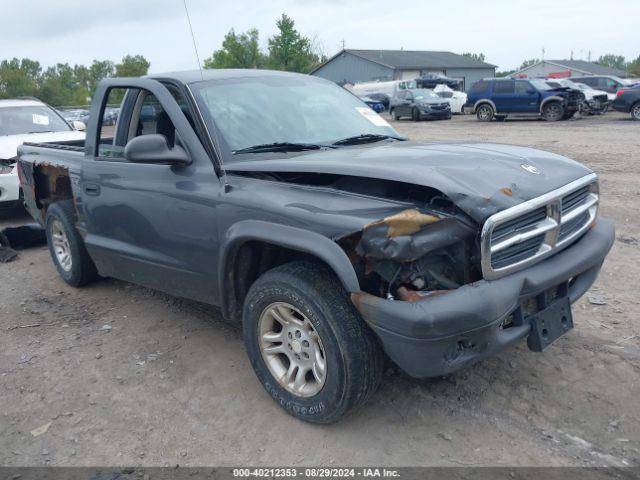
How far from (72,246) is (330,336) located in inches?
128

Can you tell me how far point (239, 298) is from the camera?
3559mm

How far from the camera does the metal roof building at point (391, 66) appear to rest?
57156mm

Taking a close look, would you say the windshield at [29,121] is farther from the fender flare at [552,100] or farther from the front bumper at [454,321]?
the fender flare at [552,100]

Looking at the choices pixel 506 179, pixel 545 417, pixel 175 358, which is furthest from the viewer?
pixel 175 358

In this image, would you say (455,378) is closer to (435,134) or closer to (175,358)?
(175,358)

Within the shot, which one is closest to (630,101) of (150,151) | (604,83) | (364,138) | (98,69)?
(604,83)

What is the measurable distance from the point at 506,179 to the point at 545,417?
4.19 ft

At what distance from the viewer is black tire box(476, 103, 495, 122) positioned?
23.8m

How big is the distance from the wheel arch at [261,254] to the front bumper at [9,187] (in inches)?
226

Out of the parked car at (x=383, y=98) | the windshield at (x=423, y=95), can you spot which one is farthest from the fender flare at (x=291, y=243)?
the parked car at (x=383, y=98)

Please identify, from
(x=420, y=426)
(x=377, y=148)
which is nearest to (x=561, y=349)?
(x=420, y=426)

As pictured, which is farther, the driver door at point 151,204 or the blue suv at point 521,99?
the blue suv at point 521,99

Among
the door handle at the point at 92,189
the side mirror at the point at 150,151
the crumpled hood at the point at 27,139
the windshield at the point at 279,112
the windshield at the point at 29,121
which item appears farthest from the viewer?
the windshield at the point at 29,121

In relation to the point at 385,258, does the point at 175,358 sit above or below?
below
